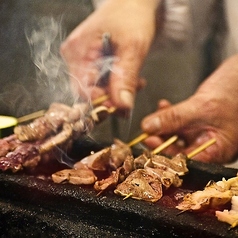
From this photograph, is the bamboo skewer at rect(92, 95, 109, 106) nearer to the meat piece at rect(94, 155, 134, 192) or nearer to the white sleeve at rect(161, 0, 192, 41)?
the meat piece at rect(94, 155, 134, 192)

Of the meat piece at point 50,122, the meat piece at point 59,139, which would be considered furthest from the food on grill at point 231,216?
the meat piece at point 50,122

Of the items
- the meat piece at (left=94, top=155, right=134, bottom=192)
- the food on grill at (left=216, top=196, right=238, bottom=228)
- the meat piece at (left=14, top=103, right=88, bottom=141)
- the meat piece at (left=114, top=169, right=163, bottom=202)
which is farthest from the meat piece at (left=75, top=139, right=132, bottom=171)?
the food on grill at (left=216, top=196, right=238, bottom=228)

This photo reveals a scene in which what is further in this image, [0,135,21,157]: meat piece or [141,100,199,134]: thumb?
[141,100,199,134]: thumb

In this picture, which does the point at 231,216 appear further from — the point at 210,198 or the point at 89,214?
the point at 89,214

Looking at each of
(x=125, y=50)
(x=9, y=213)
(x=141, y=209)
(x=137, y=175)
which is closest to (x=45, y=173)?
(x=9, y=213)

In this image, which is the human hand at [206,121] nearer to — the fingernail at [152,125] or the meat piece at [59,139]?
the fingernail at [152,125]

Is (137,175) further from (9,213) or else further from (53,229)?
(9,213)
